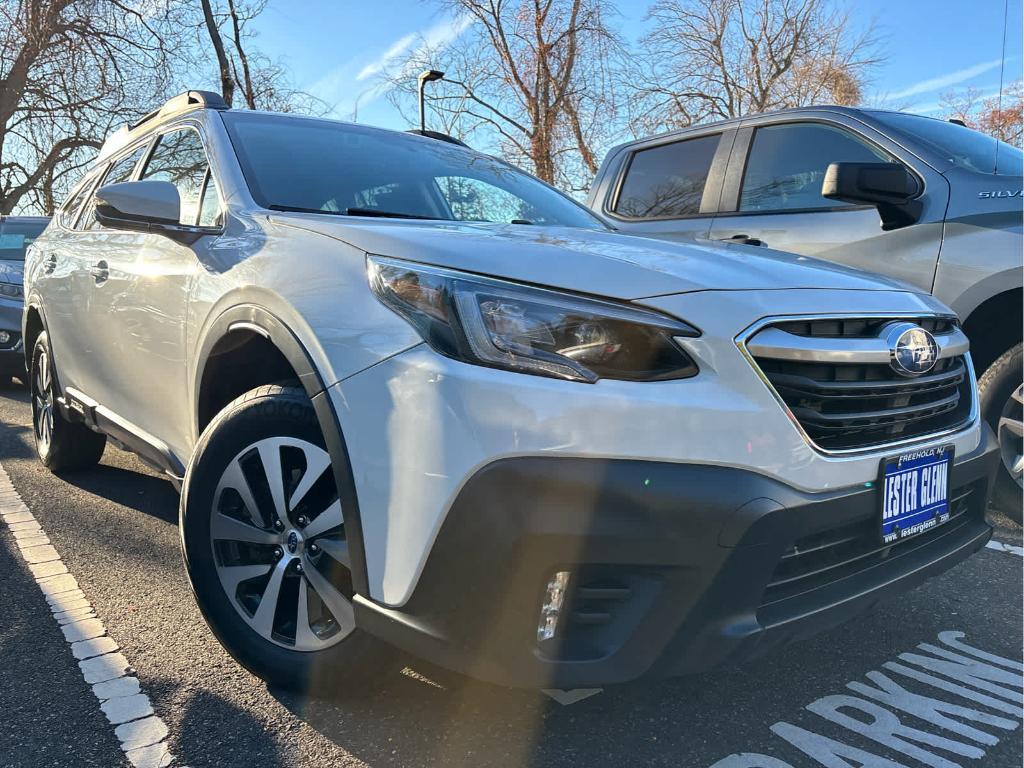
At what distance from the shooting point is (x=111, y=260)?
10.2ft

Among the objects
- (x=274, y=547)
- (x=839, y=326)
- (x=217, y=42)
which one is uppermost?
(x=217, y=42)

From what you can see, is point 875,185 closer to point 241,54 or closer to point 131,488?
point 131,488

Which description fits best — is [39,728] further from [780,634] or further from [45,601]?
[780,634]

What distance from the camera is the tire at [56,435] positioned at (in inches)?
163

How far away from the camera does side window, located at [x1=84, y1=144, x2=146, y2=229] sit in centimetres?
361

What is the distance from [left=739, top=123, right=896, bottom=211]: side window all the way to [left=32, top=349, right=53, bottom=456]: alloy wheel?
148 inches

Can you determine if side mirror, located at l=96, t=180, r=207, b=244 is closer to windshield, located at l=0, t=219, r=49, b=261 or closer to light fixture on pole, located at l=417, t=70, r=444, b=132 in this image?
windshield, located at l=0, t=219, r=49, b=261

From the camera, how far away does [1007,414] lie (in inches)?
136

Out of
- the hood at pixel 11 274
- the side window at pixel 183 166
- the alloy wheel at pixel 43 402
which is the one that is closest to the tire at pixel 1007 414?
the side window at pixel 183 166

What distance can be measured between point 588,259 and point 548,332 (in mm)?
256

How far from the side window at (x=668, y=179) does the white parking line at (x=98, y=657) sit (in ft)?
11.6

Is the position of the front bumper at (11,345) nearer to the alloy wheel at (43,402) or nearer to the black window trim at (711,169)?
the alloy wheel at (43,402)

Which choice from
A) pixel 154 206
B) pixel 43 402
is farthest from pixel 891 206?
pixel 43 402

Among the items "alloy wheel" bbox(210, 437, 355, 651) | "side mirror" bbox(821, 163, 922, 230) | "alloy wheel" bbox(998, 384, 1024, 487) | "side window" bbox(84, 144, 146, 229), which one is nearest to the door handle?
"side window" bbox(84, 144, 146, 229)
